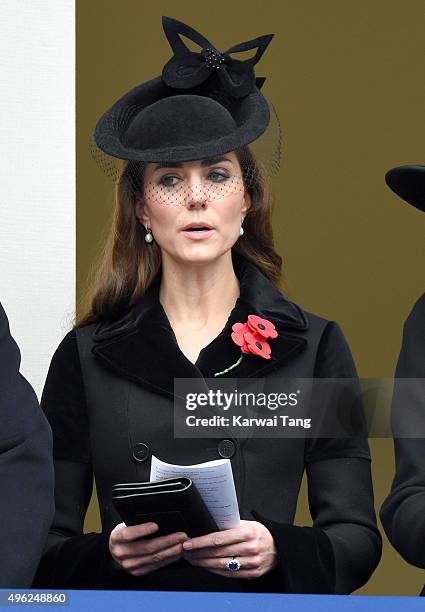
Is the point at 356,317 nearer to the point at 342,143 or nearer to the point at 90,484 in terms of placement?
the point at 342,143

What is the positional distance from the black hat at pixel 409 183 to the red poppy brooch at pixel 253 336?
1.29 feet

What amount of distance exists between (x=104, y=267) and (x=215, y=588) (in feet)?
2.44

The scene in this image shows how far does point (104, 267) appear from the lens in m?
3.00

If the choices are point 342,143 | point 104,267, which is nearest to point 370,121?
point 342,143

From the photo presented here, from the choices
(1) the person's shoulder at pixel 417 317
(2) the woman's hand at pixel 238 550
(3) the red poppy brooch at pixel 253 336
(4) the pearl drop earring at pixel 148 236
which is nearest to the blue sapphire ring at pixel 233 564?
(2) the woman's hand at pixel 238 550

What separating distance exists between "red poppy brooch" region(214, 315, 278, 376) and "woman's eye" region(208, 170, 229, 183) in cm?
29

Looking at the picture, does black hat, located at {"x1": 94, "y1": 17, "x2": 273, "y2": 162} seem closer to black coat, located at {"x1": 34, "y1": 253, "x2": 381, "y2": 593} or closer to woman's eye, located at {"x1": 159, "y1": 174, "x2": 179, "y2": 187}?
woman's eye, located at {"x1": 159, "y1": 174, "x2": 179, "y2": 187}

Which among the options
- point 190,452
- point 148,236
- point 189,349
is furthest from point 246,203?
point 190,452

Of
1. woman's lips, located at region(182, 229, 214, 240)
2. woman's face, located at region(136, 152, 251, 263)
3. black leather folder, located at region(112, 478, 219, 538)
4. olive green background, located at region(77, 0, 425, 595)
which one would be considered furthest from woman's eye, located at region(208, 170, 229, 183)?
black leather folder, located at region(112, 478, 219, 538)

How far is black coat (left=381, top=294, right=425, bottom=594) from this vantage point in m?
2.63

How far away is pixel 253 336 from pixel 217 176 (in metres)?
0.34

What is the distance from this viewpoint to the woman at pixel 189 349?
275cm

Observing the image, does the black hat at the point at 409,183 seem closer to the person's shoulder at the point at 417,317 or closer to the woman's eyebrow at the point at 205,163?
the person's shoulder at the point at 417,317

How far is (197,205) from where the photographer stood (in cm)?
283
